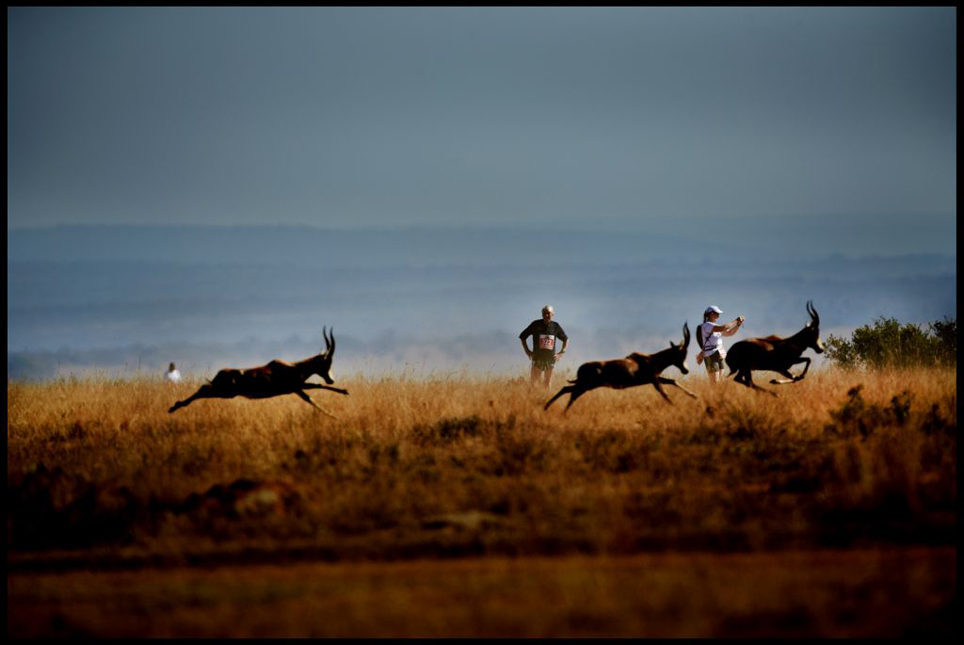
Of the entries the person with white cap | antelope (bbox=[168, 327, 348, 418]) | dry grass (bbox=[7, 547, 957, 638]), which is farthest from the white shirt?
dry grass (bbox=[7, 547, 957, 638])

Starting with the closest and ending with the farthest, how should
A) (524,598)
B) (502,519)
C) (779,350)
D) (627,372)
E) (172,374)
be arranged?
(524,598) < (502,519) < (627,372) < (779,350) < (172,374)

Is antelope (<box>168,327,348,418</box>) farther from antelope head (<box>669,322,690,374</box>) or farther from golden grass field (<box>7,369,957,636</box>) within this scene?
antelope head (<box>669,322,690,374</box>)

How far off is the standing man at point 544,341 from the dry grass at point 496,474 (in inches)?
48.3

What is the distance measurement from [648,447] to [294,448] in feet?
15.5

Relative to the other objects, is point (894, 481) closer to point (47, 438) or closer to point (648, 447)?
point (648, 447)

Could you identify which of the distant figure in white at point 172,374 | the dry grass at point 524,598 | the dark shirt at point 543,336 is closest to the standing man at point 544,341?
the dark shirt at point 543,336

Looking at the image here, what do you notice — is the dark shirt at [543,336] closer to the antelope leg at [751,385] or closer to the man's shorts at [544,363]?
the man's shorts at [544,363]

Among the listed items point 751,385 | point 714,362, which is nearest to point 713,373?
point 714,362

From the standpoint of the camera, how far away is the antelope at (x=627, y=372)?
715 inches

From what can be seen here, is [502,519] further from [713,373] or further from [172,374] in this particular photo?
[172,374]

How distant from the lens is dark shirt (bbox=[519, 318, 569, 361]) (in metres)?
22.1

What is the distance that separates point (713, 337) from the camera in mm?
21469

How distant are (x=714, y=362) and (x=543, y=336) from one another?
313 cm

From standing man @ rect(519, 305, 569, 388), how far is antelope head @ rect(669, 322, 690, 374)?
12.9ft
